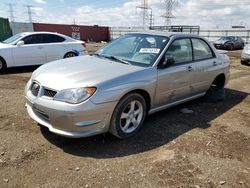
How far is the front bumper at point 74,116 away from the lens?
3.33 meters

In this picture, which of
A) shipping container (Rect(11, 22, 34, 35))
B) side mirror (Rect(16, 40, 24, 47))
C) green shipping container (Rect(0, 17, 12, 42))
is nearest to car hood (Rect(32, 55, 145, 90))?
side mirror (Rect(16, 40, 24, 47))

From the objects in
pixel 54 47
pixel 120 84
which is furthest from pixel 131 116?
pixel 54 47

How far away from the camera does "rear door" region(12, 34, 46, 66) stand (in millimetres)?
9161

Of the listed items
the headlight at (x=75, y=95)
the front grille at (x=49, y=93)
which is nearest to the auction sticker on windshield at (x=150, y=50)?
the headlight at (x=75, y=95)

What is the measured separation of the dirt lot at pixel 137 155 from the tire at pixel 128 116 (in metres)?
0.15

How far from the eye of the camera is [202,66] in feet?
17.6

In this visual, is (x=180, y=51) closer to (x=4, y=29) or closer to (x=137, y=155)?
(x=137, y=155)

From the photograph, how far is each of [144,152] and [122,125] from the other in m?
0.58

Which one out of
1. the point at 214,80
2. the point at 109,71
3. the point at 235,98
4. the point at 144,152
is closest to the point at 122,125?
the point at 144,152

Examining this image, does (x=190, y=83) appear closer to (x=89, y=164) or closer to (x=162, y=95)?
(x=162, y=95)

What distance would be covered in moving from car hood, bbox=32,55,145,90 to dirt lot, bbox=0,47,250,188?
0.91m

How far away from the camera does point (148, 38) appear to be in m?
4.83

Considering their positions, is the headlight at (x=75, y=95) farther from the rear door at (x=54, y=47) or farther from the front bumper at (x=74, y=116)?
the rear door at (x=54, y=47)

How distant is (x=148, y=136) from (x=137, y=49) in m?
1.56
